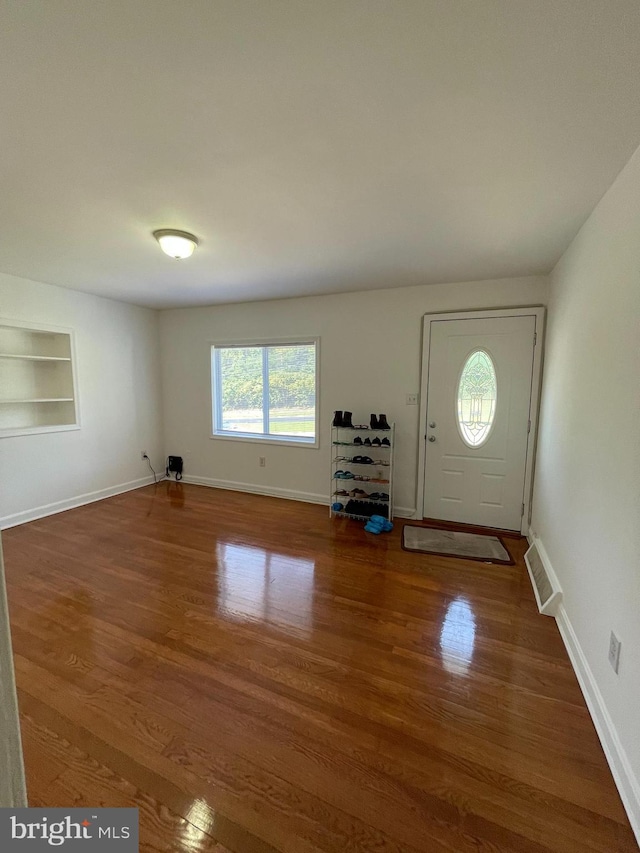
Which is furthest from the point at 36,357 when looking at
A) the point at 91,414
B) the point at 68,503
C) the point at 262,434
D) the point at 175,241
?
the point at 262,434

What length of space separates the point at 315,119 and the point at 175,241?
1339 millimetres

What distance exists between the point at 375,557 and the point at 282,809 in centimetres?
185

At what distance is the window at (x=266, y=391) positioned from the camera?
14.1ft

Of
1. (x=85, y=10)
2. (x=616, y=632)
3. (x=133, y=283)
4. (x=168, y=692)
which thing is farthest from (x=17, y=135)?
(x=616, y=632)

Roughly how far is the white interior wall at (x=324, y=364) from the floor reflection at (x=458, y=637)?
5.15 ft

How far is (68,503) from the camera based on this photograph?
3963 millimetres

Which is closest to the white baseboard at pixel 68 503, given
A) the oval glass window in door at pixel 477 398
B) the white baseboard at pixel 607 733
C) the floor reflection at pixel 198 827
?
the floor reflection at pixel 198 827

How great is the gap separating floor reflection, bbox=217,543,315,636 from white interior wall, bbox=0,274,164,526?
7.01 ft

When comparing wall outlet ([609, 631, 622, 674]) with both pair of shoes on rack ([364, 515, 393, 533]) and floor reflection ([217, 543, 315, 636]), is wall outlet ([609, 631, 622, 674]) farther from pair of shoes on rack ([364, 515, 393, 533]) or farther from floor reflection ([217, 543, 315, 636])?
pair of shoes on rack ([364, 515, 393, 533])

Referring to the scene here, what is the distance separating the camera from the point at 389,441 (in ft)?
12.2

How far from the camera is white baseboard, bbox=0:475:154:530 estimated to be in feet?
11.4

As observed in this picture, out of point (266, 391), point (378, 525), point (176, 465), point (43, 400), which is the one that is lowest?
point (378, 525)

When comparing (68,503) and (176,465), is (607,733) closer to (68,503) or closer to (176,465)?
(68,503)

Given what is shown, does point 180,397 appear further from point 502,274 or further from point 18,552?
point 502,274
